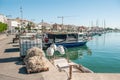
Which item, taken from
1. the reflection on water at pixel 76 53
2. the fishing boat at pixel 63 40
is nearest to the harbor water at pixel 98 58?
the reflection on water at pixel 76 53

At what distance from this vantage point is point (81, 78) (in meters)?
11.4

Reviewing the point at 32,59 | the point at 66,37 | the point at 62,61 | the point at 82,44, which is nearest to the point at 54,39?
the point at 66,37

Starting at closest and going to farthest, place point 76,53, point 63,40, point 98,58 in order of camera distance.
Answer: point 98,58 → point 76,53 → point 63,40

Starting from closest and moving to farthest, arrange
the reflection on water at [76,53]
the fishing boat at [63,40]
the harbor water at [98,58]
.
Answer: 1. the harbor water at [98,58]
2. the reflection on water at [76,53]
3. the fishing boat at [63,40]

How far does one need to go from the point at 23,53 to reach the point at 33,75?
6.38m

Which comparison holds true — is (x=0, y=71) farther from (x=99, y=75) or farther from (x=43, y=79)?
(x=99, y=75)

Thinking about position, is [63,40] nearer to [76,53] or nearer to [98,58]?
[76,53]

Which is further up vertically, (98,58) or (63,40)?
(63,40)

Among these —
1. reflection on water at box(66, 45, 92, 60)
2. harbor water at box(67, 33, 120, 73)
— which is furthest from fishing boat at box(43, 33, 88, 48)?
reflection on water at box(66, 45, 92, 60)

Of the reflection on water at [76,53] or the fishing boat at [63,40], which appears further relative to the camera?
the fishing boat at [63,40]

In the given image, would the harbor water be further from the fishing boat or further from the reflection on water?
the fishing boat

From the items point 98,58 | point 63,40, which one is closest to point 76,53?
point 63,40

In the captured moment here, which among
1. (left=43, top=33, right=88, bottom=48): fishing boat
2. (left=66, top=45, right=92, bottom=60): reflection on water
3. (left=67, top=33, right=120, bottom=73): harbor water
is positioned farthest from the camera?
(left=43, top=33, right=88, bottom=48): fishing boat

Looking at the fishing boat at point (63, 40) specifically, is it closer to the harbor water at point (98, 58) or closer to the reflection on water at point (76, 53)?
the harbor water at point (98, 58)
